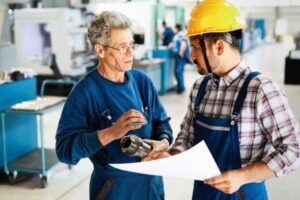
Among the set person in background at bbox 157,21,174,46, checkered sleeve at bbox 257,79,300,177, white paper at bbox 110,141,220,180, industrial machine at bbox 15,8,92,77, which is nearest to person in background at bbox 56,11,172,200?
white paper at bbox 110,141,220,180

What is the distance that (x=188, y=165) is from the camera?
4.30 ft

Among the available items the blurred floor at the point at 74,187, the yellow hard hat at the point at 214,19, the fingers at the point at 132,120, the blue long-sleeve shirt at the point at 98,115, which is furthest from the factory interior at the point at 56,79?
the fingers at the point at 132,120

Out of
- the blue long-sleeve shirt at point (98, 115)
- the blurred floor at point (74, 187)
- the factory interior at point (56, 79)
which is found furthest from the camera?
the factory interior at point (56, 79)

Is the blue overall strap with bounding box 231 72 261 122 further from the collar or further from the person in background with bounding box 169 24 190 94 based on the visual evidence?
the person in background with bounding box 169 24 190 94

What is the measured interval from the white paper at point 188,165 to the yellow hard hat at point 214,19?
462 millimetres

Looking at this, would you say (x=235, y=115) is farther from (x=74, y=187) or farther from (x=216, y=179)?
(x=74, y=187)

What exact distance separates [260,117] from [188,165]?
32 centimetres

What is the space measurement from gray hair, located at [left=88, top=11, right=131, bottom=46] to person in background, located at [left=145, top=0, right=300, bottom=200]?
1.11 ft

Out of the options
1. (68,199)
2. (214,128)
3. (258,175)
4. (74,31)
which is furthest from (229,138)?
(74,31)

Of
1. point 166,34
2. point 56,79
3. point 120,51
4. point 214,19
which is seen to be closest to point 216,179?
point 214,19

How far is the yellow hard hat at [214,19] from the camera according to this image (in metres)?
1.48

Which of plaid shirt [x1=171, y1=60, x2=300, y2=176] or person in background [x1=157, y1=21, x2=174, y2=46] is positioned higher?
person in background [x1=157, y1=21, x2=174, y2=46]

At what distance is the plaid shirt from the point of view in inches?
53.7

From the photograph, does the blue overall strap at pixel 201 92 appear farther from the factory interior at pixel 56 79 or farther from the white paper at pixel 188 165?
the white paper at pixel 188 165
